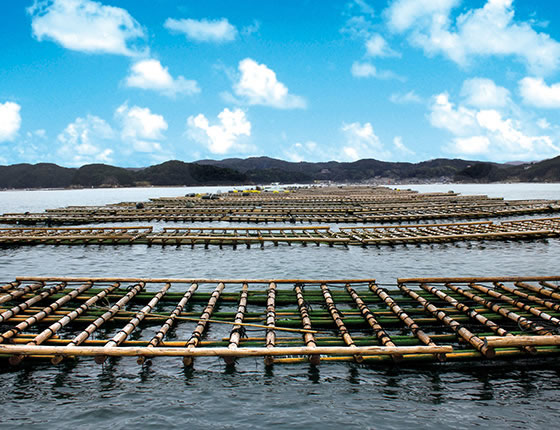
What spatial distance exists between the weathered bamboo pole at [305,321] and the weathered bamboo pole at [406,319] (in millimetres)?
2958

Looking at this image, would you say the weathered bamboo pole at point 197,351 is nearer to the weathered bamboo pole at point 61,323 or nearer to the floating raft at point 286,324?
the floating raft at point 286,324

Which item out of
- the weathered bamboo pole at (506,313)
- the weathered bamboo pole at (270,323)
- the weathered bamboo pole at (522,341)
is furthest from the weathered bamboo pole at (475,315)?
the weathered bamboo pole at (270,323)

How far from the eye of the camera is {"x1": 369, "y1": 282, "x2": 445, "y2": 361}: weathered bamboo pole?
405 inches

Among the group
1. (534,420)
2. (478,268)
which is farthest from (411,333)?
(478,268)

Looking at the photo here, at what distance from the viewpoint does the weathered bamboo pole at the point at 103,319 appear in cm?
1013

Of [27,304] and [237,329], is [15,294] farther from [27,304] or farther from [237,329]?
[237,329]

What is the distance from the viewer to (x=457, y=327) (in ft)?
36.6

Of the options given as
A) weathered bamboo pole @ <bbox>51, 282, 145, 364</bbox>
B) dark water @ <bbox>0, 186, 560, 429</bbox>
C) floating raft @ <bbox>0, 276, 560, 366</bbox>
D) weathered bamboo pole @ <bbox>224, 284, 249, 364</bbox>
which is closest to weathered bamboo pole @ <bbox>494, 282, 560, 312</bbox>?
floating raft @ <bbox>0, 276, 560, 366</bbox>

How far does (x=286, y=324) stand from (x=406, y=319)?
12.4ft

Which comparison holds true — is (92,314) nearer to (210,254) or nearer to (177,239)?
(210,254)

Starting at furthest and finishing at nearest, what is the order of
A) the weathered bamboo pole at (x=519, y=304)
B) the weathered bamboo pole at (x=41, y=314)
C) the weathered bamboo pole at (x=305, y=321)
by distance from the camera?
the weathered bamboo pole at (x=519, y=304) → the weathered bamboo pole at (x=41, y=314) → the weathered bamboo pole at (x=305, y=321)

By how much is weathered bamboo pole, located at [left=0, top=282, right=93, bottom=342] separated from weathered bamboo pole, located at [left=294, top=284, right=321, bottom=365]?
831cm

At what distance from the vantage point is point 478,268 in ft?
75.6

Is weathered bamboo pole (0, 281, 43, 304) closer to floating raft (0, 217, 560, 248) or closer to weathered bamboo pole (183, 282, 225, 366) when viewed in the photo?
weathered bamboo pole (183, 282, 225, 366)
